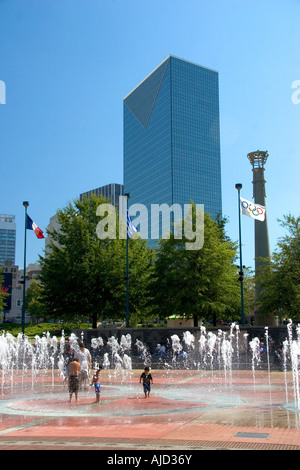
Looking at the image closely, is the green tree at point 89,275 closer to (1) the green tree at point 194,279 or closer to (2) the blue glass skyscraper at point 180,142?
(1) the green tree at point 194,279

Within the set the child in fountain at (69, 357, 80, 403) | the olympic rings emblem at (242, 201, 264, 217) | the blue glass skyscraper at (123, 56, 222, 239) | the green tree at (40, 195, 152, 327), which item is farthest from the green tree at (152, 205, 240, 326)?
the blue glass skyscraper at (123, 56, 222, 239)

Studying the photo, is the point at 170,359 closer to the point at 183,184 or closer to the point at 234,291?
the point at 234,291

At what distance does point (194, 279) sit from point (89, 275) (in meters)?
7.99

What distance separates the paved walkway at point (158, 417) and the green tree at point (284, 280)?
1241 centimetres

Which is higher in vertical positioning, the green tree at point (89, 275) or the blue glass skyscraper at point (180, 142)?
the blue glass skyscraper at point (180, 142)

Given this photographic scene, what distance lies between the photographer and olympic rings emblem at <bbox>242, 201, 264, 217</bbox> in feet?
105

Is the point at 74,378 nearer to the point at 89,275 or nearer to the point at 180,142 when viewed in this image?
the point at 89,275

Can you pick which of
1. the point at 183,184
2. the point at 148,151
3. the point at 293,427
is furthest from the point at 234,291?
the point at 148,151

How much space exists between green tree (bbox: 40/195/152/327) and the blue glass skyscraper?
11609cm

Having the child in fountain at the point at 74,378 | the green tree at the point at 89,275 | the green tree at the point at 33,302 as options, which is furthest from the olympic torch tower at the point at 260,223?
the green tree at the point at 33,302

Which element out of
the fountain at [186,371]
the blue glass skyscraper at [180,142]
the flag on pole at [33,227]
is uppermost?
the blue glass skyscraper at [180,142]

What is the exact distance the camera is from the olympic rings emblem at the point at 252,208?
32.1 m

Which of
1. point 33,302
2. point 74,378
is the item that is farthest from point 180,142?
point 74,378
